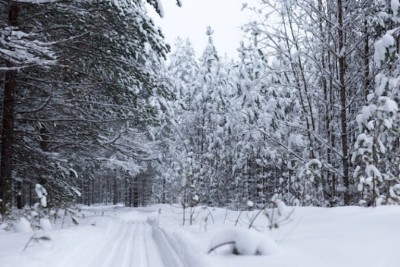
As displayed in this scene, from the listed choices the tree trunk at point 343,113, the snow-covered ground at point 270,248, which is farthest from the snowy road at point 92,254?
the tree trunk at point 343,113

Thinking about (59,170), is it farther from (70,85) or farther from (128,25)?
(128,25)

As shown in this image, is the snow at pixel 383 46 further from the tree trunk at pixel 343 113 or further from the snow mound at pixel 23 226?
the snow mound at pixel 23 226

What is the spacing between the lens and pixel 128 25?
10.1m

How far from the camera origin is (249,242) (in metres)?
4.28

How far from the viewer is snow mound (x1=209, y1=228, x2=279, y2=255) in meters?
4.17

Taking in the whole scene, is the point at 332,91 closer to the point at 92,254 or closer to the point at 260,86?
the point at 260,86

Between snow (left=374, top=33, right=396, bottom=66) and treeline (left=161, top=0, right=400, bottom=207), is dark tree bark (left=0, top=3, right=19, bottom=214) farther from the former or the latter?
snow (left=374, top=33, right=396, bottom=66)

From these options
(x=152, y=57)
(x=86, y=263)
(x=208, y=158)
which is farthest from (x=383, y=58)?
(x=208, y=158)

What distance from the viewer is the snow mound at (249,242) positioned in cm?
417

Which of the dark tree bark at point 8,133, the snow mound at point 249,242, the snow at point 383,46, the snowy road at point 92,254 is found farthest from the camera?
the dark tree bark at point 8,133

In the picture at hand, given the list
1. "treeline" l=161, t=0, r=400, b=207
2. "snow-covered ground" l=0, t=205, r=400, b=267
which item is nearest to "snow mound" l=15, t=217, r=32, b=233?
"snow-covered ground" l=0, t=205, r=400, b=267

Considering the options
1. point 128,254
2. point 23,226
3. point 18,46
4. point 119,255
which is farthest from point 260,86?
point 23,226

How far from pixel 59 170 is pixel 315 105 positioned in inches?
307

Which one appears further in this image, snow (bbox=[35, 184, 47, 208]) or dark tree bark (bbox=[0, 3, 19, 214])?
dark tree bark (bbox=[0, 3, 19, 214])
